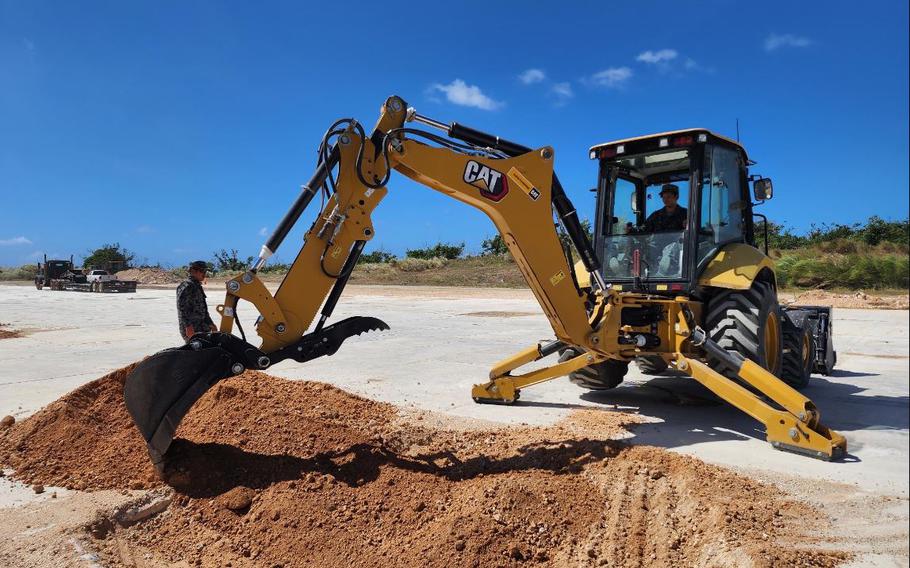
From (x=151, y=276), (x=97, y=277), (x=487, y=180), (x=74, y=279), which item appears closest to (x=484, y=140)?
(x=487, y=180)

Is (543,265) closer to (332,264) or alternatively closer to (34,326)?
(332,264)

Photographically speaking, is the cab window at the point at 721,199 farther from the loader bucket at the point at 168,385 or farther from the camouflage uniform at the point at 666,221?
the loader bucket at the point at 168,385

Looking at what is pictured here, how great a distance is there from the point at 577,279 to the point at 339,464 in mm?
2929

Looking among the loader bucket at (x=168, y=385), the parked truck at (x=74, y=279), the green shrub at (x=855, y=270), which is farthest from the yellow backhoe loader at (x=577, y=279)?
the parked truck at (x=74, y=279)

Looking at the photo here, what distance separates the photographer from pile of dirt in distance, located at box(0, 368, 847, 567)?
3588 millimetres

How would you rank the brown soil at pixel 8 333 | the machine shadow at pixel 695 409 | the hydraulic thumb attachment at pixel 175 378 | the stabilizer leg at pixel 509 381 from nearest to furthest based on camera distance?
the hydraulic thumb attachment at pixel 175 378
the machine shadow at pixel 695 409
the stabilizer leg at pixel 509 381
the brown soil at pixel 8 333

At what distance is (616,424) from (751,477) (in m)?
1.64

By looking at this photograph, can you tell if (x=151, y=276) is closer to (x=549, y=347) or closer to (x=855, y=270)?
(x=549, y=347)

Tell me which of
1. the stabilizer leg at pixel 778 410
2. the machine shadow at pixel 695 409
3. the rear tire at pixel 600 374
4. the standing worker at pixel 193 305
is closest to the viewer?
the stabilizer leg at pixel 778 410

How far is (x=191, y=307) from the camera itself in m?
6.91

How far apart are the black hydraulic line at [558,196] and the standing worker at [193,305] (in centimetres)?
359

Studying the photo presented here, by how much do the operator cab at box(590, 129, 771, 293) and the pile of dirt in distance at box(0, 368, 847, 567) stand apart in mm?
1877

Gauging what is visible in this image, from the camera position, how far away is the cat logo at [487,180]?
504cm

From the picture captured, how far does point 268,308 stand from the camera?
4691 mm
